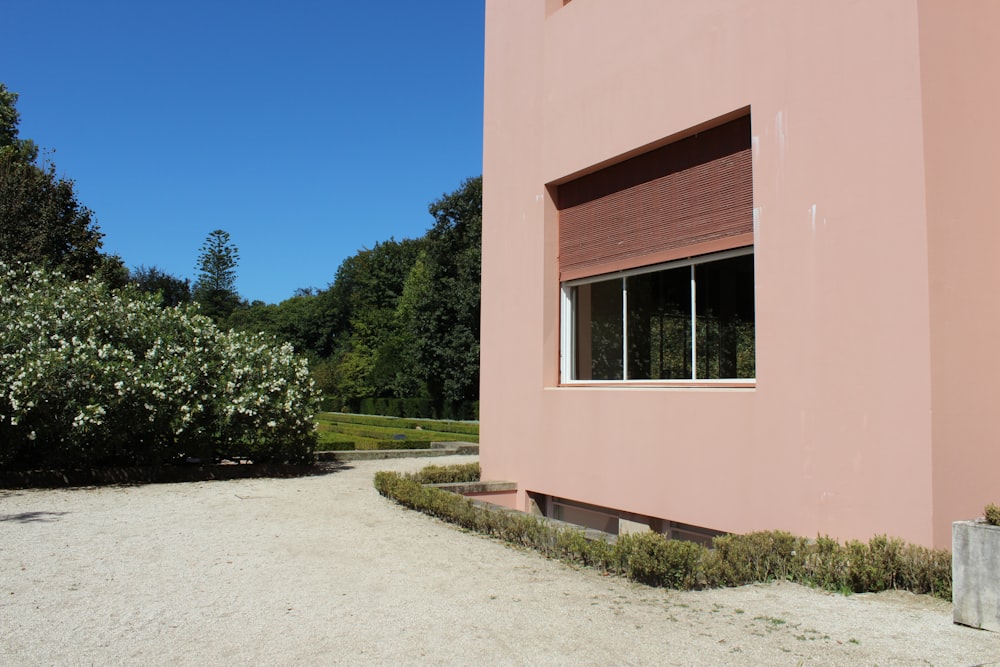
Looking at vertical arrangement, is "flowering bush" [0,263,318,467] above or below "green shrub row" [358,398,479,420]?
above

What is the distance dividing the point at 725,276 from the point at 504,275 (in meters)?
3.45

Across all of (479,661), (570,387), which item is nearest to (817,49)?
(570,387)

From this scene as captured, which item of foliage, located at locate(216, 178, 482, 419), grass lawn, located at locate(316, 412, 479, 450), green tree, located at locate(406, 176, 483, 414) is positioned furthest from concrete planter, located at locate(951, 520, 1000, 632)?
green tree, located at locate(406, 176, 483, 414)

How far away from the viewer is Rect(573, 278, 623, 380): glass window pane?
31.4ft

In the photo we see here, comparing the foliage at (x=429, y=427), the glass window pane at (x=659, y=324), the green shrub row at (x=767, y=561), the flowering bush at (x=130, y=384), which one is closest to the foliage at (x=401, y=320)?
the foliage at (x=429, y=427)

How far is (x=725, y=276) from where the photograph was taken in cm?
849

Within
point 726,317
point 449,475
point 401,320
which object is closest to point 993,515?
point 726,317

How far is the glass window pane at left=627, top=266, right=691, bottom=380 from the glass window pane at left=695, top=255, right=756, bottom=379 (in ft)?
0.79

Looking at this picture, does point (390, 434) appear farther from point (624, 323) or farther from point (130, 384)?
point (624, 323)

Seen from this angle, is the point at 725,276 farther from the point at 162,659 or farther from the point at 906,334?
the point at 162,659

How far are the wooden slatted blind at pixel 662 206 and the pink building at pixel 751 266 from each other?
0.03 meters

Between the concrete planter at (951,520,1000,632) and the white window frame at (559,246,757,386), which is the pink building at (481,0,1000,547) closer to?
the white window frame at (559,246,757,386)

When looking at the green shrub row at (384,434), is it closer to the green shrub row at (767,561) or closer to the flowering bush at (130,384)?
the flowering bush at (130,384)

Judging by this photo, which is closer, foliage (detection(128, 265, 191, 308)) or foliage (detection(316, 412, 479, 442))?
foliage (detection(316, 412, 479, 442))
